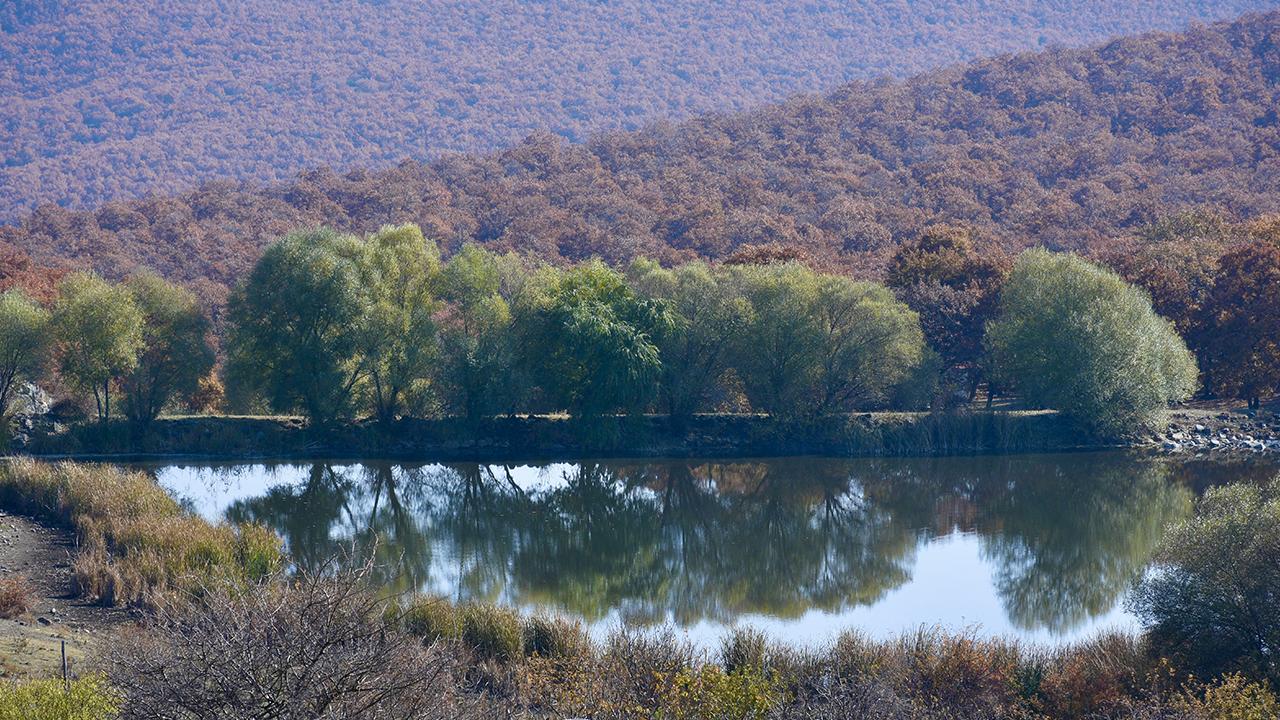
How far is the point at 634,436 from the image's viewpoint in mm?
40906

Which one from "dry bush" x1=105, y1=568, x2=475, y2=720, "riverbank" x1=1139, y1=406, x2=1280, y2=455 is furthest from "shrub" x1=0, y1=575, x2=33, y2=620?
"riverbank" x1=1139, y1=406, x2=1280, y2=455

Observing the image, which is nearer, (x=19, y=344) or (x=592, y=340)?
(x=19, y=344)

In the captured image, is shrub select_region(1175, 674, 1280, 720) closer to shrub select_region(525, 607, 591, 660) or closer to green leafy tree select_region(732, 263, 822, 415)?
shrub select_region(525, 607, 591, 660)

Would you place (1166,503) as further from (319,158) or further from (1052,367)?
(319,158)

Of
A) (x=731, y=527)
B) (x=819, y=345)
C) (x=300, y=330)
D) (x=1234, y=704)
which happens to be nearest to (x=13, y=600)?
(x=1234, y=704)

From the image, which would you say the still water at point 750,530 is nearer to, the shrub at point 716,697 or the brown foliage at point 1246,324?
the shrub at point 716,697

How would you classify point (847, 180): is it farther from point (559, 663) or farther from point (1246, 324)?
point (559, 663)

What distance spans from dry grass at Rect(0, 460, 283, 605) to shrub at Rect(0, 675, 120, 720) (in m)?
3.83

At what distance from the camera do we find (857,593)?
73.1 feet

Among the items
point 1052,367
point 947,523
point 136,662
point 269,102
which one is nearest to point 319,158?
point 269,102

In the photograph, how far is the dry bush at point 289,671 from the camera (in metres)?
8.47

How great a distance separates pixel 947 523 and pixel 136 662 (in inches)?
905

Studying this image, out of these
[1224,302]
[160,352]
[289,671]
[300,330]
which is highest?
[1224,302]

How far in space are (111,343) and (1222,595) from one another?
33528mm
